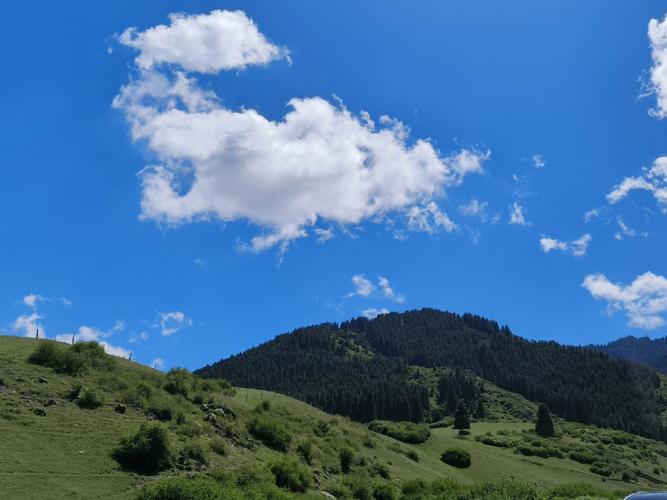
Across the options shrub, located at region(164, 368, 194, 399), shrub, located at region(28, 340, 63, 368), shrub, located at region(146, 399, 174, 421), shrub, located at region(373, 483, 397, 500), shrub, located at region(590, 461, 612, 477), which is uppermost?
shrub, located at region(28, 340, 63, 368)

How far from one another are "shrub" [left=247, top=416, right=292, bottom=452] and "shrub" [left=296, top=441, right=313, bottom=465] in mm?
1052

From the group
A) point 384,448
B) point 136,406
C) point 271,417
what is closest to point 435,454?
point 384,448

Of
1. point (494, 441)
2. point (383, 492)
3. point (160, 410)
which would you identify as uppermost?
point (160, 410)

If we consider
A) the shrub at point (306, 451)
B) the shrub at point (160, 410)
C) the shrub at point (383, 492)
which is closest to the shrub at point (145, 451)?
the shrub at point (160, 410)

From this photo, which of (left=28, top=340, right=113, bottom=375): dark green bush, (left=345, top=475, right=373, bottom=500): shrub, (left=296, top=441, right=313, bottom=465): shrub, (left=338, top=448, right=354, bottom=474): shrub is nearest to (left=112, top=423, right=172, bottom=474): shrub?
(left=28, top=340, right=113, bottom=375): dark green bush

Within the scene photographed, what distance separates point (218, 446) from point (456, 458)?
4482 cm

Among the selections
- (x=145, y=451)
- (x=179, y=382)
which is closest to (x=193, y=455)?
(x=145, y=451)

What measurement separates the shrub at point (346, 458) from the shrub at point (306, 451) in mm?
3617

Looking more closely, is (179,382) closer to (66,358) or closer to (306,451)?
(66,358)

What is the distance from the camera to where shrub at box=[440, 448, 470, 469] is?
71.0m

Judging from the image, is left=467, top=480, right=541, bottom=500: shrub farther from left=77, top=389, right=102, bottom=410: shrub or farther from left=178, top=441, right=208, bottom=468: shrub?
left=77, top=389, right=102, bottom=410: shrub

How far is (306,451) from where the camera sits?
1777 inches

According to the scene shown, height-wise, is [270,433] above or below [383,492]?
above

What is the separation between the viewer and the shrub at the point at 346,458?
156ft
